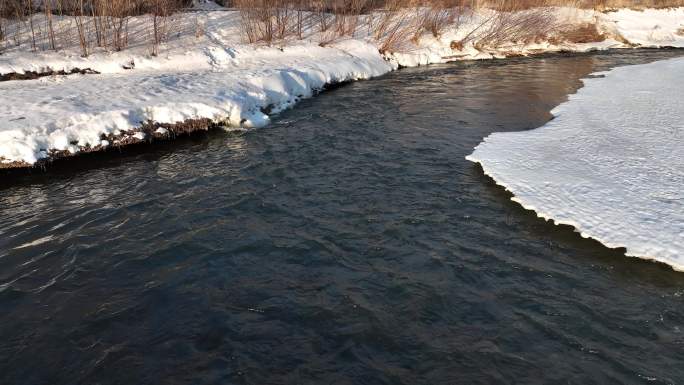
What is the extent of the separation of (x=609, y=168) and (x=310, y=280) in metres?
5.56

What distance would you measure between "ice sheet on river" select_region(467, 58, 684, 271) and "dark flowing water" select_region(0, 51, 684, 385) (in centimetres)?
32

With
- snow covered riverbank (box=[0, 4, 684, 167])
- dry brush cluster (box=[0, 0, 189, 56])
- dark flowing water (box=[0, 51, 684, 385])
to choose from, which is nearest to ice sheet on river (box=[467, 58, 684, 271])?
dark flowing water (box=[0, 51, 684, 385])

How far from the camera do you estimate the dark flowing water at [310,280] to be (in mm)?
4695

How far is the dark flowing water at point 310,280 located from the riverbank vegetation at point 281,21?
303 inches

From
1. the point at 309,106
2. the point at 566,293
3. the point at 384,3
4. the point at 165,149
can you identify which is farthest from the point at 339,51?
the point at 566,293

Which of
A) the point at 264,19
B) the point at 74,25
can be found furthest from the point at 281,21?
the point at 74,25

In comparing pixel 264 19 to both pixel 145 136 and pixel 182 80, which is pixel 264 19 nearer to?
pixel 182 80

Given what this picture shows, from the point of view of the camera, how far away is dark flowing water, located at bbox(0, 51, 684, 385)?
15.4 ft

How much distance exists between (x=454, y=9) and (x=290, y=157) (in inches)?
→ 675

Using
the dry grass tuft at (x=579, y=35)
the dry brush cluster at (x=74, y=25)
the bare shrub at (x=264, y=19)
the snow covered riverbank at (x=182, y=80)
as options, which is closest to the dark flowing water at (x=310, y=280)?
the snow covered riverbank at (x=182, y=80)

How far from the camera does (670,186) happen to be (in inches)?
306

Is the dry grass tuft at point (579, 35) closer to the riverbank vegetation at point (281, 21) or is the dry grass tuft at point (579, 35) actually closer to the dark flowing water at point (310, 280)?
the riverbank vegetation at point (281, 21)

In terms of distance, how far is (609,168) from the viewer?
336 inches

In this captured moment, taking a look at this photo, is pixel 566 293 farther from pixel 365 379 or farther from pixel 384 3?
pixel 384 3
